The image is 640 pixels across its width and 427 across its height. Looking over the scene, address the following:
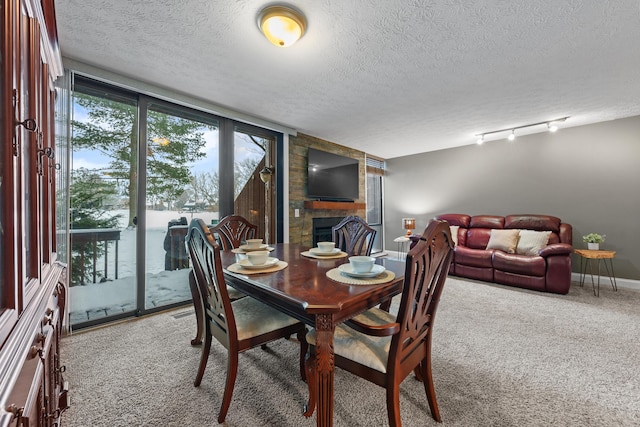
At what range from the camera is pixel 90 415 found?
1.40 metres

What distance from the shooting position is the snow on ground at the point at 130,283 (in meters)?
2.47

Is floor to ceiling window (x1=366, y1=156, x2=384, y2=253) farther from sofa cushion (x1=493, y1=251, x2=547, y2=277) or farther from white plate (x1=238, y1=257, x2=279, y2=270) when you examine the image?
white plate (x1=238, y1=257, x2=279, y2=270)

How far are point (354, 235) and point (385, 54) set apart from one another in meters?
1.60

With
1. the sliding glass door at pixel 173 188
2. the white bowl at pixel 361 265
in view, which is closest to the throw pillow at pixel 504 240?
the white bowl at pixel 361 265

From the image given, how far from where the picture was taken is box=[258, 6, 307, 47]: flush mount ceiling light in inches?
64.9

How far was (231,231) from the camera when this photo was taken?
2.59 m

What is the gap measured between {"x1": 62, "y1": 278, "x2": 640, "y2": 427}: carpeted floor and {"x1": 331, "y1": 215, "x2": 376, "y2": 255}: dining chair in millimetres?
989

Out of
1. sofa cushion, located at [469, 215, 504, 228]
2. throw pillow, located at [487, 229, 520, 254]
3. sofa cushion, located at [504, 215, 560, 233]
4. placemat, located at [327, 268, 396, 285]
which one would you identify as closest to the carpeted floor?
placemat, located at [327, 268, 396, 285]

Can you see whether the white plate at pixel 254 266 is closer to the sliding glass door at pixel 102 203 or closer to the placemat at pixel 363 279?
Result: the placemat at pixel 363 279

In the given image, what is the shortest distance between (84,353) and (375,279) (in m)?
2.28

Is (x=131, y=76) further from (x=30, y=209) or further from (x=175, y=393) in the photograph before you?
(x=175, y=393)

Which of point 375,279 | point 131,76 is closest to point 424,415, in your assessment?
point 375,279

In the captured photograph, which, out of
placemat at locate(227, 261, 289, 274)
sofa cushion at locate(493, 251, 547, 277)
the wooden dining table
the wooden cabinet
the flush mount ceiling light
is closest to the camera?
the wooden cabinet

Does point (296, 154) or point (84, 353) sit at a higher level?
point (296, 154)
